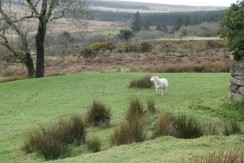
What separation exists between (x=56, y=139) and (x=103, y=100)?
6520mm

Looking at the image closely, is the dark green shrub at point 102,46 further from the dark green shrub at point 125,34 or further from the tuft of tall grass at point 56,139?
the tuft of tall grass at point 56,139

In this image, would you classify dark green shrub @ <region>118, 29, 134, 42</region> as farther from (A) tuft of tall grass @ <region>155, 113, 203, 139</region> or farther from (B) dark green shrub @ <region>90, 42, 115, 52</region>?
(A) tuft of tall grass @ <region>155, 113, 203, 139</region>

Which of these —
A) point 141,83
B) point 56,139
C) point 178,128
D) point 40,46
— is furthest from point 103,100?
point 40,46

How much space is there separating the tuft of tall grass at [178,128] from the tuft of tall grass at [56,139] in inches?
75.8

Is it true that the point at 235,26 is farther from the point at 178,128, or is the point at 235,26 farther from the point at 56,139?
the point at 56,139

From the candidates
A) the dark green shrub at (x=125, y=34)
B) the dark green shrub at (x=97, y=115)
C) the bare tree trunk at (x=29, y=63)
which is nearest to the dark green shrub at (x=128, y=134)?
the dark green shrub at (x=97, y=115)

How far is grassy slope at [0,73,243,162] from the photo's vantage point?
7.69 metres

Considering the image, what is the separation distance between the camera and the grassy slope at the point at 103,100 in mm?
7691

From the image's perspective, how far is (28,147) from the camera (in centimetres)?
927

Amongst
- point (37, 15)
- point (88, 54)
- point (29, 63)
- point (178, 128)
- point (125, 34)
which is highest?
point (37, 15)

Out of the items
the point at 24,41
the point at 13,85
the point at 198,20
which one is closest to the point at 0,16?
the point at 24,41

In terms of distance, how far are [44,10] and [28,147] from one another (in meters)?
17.4

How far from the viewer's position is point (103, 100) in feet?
51.9

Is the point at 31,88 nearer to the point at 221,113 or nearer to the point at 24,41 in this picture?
the point at 24,41
